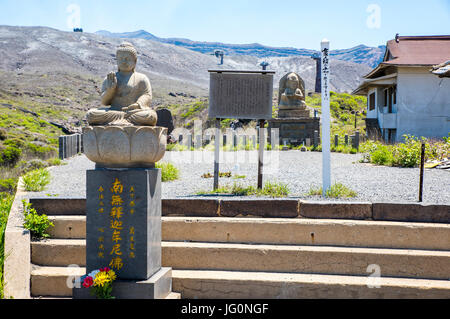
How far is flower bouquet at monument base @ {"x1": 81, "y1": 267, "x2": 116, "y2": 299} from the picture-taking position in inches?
173

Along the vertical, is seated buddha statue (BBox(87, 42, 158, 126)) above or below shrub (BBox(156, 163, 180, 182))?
above

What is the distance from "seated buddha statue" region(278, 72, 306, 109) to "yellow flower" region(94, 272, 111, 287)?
19.0 meters

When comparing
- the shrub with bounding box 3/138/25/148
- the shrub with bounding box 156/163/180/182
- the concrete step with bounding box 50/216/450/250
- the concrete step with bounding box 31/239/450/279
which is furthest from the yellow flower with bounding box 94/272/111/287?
the shrub with bounding box 3/138/25/148

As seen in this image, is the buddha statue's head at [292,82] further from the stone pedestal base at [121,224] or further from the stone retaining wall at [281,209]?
the stone pedestal base at [121,224]

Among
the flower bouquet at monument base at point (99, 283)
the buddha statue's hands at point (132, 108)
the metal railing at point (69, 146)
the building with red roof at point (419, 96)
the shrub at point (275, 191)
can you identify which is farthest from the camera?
the building with red roof at point (419, 96)

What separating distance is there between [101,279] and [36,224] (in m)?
1.91

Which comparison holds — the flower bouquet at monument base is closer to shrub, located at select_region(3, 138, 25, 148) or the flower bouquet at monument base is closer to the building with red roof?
shrub, located at select_region(3, 138, 25, 148)

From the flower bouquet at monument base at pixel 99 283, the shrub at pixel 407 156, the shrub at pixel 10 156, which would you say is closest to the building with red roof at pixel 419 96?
the shrub at pixel 407 156

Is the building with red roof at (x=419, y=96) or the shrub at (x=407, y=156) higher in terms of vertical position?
the building with red roof at (x=419, y=96)

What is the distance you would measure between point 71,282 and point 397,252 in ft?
13.7

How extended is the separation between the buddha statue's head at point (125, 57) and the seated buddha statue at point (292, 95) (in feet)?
58.7

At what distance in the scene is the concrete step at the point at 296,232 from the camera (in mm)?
5523

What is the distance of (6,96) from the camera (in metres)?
42.0
